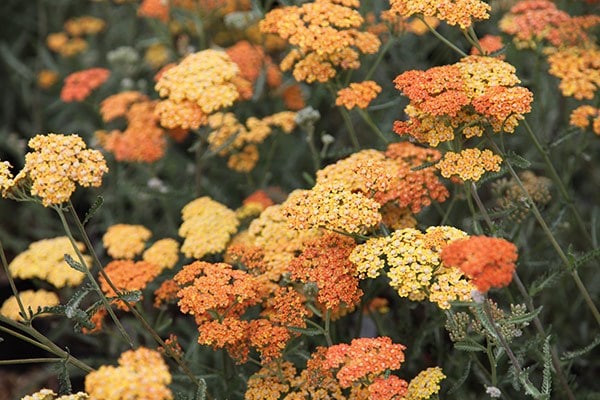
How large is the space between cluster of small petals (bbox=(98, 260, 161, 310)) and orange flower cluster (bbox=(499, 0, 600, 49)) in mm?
2531

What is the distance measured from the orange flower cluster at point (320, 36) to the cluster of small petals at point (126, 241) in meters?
1.35

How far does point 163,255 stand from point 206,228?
0.30 meters

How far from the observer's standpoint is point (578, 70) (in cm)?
449

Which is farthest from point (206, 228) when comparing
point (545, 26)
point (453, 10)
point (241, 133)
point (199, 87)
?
point (545, 26)

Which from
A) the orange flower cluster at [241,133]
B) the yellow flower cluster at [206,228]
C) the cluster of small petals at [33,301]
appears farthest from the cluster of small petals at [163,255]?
the orange flower cluster at [241,133]

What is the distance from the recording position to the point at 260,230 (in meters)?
4.20

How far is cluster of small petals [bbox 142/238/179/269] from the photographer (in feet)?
14.3

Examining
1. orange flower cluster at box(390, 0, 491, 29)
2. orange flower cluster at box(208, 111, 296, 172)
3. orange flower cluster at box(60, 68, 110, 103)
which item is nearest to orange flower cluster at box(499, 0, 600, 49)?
orange flower cluster at box(390, 0, 491, 29)

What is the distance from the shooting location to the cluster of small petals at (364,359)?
10.3ft

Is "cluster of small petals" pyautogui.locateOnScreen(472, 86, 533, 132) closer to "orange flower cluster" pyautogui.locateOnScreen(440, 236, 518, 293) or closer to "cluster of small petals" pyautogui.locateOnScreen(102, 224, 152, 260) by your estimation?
"orange flower cluster" pyautogui.locateOnScreen(440, 236, 518, 293)

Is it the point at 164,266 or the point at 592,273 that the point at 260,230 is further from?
the point at 592,273

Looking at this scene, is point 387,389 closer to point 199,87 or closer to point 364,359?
point 364,359

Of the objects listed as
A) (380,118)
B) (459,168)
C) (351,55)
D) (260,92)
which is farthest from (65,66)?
(459,168)

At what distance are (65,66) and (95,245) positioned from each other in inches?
72.5
